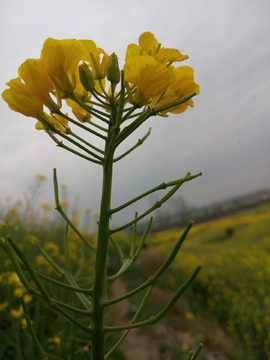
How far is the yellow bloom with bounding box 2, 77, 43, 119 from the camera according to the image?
49cm

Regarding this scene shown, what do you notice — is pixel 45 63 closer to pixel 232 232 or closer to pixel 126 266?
pixel 126 266

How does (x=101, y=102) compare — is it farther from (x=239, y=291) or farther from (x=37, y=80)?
(x=239, y=291)

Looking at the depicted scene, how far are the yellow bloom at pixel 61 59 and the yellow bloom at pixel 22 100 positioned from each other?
0.20 feet

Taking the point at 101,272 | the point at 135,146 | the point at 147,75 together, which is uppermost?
the point at 147,75

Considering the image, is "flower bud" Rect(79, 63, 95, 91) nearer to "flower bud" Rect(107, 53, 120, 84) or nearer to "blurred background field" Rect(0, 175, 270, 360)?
"flower bud" Rect(107, 53, 120, 84)

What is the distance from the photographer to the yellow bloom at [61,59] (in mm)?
484

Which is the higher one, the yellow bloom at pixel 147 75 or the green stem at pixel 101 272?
the yellow bloom at pixel 147 75

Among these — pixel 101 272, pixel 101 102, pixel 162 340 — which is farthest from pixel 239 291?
pixel 101 102

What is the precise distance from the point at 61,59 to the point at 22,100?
0.12 m

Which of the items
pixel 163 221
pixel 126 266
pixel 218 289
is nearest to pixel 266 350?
pixel 218 289

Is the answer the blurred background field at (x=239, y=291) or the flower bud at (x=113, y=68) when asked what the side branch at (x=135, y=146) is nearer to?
the flower bud at (x=113, y=68)

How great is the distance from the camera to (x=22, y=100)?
0.50 m

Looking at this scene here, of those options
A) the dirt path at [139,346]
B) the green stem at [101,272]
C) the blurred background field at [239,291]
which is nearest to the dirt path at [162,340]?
the dirt path at [139,346]

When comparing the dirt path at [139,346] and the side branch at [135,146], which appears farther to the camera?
the dirt path at [139,346]
